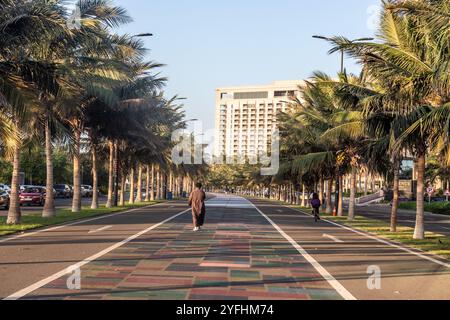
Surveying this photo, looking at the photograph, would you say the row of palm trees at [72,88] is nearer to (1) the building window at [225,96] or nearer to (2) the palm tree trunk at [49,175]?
(2) the palm tree trunk at [49,175]

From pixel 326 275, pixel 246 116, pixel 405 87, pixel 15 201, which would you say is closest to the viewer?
pixel 326 275

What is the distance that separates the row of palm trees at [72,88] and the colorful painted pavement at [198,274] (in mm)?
5802

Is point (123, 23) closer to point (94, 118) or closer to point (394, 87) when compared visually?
point (94, 118)

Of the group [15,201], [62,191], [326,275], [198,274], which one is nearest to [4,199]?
[15,201]

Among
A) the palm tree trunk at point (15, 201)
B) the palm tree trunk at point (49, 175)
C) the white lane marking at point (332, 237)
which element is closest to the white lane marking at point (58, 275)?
the white lane marking at point (332, 237)

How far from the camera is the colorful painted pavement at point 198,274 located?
8.54 meters

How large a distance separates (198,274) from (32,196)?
34455 mm

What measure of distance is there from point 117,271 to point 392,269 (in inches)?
221

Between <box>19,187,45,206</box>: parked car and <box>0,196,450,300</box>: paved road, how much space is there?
973 inches

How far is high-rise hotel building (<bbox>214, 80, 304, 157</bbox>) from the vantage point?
115250mm

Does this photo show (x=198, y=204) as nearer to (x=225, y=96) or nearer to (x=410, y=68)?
(x=410, y=68)

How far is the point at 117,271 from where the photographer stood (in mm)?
10500

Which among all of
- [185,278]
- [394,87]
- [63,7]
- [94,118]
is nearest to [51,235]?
[63,7]

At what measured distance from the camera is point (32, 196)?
42031 mm
